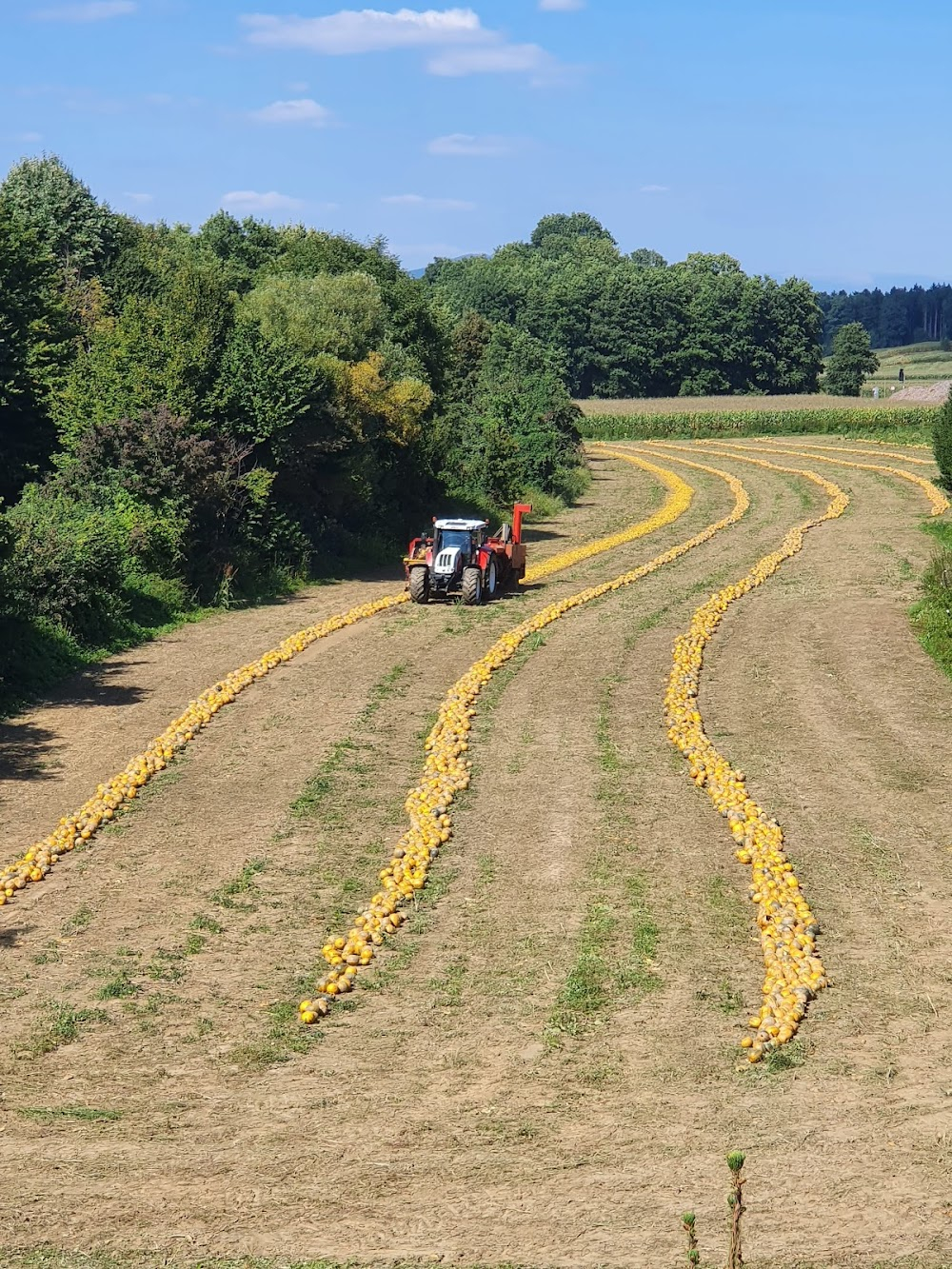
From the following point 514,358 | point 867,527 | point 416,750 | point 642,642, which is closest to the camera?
point 416,750

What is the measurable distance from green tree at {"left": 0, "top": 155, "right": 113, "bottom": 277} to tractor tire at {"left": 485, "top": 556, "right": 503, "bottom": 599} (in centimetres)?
3080

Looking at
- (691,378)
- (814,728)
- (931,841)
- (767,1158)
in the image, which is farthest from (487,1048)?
(691,378)

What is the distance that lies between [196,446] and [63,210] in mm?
30807

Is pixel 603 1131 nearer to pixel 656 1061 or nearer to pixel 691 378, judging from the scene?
pixel 656 1061

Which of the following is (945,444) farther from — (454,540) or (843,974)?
(843,974)

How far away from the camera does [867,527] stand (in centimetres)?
5031

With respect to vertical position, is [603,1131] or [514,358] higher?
[514,358]

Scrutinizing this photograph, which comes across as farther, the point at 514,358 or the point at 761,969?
the point at 514,358

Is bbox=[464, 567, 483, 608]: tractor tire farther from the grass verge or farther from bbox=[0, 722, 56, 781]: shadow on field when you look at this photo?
bbox=[0, 722, 56, 781]: shadow on field

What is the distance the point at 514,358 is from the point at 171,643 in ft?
149

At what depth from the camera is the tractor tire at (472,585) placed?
34844 mm

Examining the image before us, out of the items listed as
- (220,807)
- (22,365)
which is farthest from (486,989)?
(22,365)

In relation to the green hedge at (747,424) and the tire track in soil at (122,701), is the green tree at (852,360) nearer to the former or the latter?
the green hedge at (747,424)

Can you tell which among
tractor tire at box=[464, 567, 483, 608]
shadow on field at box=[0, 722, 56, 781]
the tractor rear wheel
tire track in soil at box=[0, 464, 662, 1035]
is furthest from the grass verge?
shadow on field at box=[0, 722, 56, 781]
